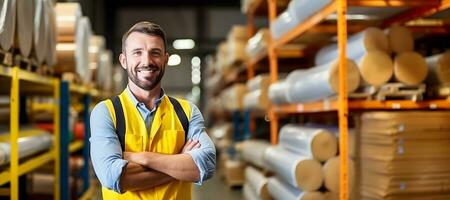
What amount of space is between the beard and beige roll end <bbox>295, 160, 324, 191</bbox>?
2.60 meters

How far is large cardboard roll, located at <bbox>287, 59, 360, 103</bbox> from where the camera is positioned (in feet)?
14.0

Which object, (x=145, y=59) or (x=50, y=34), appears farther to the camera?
(x=50, y=34)

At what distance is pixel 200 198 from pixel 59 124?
3202mm

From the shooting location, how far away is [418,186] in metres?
4.02

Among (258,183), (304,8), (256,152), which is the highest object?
(304,8)

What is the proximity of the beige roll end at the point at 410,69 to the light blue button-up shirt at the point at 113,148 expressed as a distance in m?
2.38

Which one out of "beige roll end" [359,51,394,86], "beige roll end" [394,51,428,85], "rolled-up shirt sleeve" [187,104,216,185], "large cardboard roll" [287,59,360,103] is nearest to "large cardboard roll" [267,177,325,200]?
"large cardboard roll" [287,59,360,103]

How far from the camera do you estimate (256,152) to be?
733 centimetres

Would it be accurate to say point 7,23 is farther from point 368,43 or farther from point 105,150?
point 368,43

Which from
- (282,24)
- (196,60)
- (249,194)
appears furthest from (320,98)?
(196,60)

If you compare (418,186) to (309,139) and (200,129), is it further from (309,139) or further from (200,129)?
A: (200,129)

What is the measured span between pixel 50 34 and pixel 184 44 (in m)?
11.6

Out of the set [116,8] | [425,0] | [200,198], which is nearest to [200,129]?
[425,0]

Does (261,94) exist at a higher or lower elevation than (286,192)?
higher
